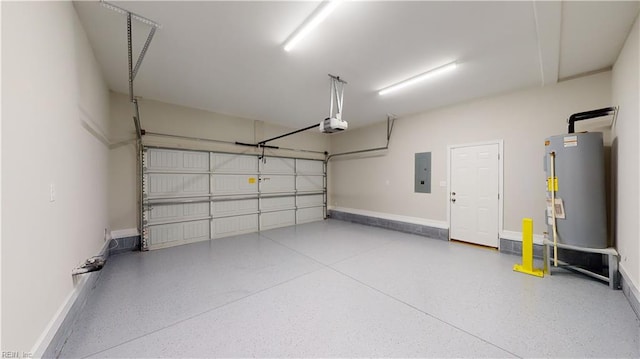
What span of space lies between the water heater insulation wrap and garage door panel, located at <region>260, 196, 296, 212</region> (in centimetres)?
542

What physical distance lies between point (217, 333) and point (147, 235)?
3.34m

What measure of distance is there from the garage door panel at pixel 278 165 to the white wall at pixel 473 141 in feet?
5.91

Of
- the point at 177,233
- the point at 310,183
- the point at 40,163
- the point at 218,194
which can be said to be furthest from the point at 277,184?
the point at 40,163

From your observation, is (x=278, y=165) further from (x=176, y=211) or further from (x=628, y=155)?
(x=628, y=155)

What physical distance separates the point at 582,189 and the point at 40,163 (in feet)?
17.8

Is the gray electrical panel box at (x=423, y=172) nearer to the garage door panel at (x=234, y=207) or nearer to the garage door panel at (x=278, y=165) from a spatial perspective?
the garage door panel at (x=278, y=165)

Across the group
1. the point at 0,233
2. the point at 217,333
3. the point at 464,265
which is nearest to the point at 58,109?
the point at 0,233

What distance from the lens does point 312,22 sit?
220cm

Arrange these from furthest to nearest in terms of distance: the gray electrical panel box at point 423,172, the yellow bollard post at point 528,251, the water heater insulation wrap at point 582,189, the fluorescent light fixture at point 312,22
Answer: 1. the gray electrical panel box at point 423,172
2. the yellow bollard post at point 528,251
3. the water heater insulation wrap at point 582,189
4. the fluorescent light fixture at point 312,22

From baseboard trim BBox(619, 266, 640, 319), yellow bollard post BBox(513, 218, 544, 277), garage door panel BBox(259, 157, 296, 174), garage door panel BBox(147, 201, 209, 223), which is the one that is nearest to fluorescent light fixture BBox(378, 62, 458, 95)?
yellow bollard post BBox(513, 218, 544, 277)

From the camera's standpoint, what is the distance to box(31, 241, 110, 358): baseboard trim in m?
1.46

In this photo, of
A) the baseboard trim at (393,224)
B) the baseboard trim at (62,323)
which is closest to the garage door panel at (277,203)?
the baseboard trim at (393,224)

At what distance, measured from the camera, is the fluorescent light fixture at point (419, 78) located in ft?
10.3

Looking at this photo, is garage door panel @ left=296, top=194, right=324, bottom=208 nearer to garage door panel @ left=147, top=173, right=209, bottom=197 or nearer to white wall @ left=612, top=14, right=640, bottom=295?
garage door panel @ left=147, top=173, right=209, bottom=197
